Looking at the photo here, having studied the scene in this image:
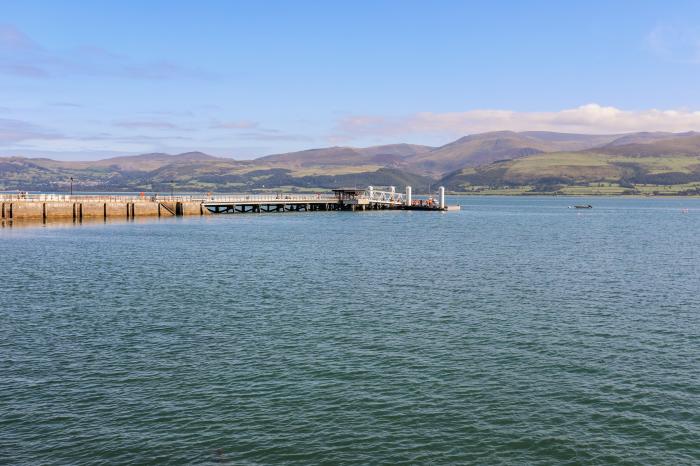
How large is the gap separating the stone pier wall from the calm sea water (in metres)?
72.6

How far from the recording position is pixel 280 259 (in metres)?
75.9

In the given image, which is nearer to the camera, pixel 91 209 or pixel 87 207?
pixel 87 207

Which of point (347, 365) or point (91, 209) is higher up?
point (91, 209)

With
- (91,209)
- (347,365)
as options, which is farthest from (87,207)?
(347,365)

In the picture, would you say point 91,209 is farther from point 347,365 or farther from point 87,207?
point 347,365

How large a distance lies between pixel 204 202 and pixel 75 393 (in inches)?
5750

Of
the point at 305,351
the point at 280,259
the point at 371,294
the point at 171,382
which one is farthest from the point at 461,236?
the point at 171,382

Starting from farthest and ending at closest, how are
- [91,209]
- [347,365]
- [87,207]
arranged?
[91,209] → [87,207] → [347,365]

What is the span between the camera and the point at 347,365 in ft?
106

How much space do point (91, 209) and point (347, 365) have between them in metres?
127

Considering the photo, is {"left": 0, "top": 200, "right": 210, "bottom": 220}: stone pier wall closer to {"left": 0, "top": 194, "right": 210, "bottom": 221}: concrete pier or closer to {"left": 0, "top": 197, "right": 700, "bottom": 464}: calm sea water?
{"left": 0, "top": 194, "right": 210, "bottom": 221}: concrete pier

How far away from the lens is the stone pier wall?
13025 centimetres

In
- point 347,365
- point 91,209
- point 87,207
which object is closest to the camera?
point 347,365

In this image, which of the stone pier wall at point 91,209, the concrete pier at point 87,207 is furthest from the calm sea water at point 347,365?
the concrete pier at point 87,207
